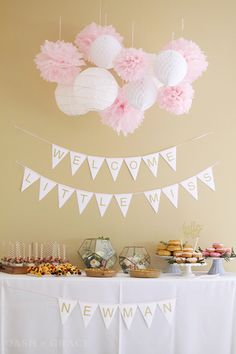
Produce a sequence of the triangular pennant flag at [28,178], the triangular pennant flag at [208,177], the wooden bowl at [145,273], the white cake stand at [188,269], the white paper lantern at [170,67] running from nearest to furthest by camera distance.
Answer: the white paper lantern at [170,67] → the wooden bowl at [145,273] → the white cake stand at [188,269] → the triangular pennant flag at [28,178] → the triangular pennant flag at [208,177]

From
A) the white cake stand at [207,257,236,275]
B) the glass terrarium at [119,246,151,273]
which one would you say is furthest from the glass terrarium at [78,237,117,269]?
the white cake stand at [207,257,236,275]

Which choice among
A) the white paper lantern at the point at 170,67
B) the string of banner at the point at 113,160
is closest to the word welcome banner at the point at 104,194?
the string of banner at the point at 113,160

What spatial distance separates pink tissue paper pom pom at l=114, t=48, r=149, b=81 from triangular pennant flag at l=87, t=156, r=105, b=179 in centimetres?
63

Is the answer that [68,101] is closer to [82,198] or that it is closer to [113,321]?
[82,198]

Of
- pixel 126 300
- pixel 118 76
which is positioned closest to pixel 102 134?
pixel 118 76

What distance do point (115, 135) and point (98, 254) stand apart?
79 centimetres

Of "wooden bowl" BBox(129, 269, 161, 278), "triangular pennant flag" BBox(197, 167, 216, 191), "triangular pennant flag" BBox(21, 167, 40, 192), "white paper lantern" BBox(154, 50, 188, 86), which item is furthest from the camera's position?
"triangular pennant flag" BBox(197, 167, 216, 191)

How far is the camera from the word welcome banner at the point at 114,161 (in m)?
4.09

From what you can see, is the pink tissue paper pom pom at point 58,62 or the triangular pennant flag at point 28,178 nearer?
the pink tissue paper pom pom at point 58,62

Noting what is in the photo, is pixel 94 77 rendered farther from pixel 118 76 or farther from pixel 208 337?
pixel 208 337

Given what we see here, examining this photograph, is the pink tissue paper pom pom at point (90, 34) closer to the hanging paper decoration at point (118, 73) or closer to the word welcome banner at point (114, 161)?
the hanging paper decoration at point (118, 73)

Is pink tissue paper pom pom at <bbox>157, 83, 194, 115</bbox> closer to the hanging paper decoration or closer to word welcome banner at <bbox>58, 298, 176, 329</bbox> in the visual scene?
the hanging paper decoration

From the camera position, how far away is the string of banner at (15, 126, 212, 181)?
13.4ft

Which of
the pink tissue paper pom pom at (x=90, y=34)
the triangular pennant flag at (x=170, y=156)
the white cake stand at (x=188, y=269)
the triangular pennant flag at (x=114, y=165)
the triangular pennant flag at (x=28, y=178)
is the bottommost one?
the white cake stand at (x=188, y=269)
